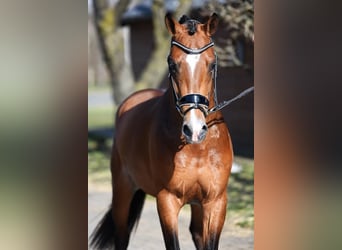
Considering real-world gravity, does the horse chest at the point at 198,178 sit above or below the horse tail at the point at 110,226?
above

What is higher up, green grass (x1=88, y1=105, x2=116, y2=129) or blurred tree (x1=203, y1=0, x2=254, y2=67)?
blurred tree (x1=203, y1=0, x2=254, y2=67)

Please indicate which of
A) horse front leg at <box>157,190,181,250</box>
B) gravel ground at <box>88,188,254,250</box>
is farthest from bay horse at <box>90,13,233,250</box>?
gravel ground at <box>88,188,254,250</box>

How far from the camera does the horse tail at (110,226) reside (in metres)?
3.35

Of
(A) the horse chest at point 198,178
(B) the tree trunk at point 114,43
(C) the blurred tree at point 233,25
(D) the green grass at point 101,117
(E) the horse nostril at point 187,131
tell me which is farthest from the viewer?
(D) the green grass at point 101,117

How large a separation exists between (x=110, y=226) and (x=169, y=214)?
96cm

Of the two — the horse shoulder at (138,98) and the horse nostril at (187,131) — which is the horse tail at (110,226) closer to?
the horse shoulder at (138,98)

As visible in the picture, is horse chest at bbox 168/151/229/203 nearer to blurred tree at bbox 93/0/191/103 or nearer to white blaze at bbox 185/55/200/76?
white blaze at bbox 185/55/200/76

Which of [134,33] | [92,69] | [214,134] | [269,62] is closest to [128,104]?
[214,134]

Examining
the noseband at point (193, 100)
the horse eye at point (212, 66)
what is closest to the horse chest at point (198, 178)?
the noseband at point (193, 100)

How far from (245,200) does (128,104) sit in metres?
1.56

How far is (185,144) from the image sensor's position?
251 cm

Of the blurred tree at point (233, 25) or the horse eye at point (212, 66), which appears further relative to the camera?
the blurred tree at point (233, 25)

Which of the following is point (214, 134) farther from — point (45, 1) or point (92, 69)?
point (92, 69)

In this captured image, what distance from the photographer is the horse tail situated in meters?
3.35
